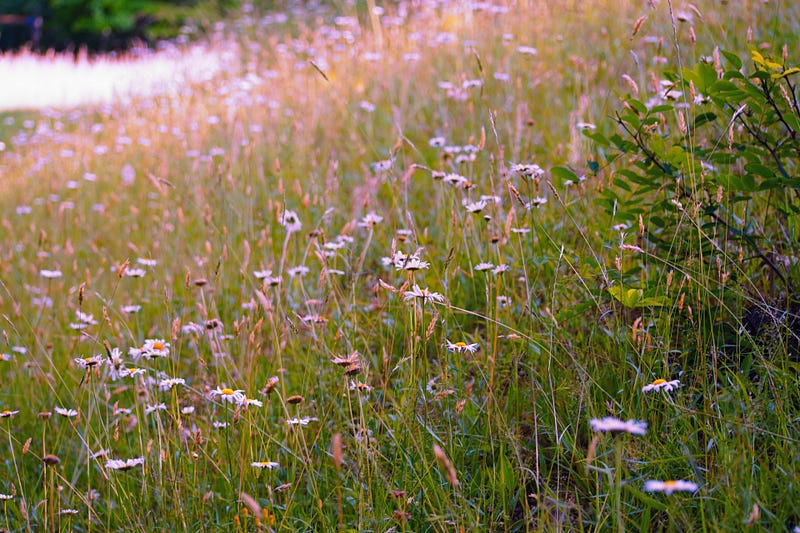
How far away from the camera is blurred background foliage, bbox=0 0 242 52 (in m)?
14.7

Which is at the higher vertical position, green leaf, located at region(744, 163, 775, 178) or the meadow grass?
green leaf, located at region(744, 163, 775, 178)

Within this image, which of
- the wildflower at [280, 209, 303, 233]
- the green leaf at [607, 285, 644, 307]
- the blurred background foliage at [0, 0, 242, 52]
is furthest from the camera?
the blurred background foliage at [0, 0, 242, 52]

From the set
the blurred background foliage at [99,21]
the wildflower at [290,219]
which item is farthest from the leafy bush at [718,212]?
the blurred background foliage at [99,21]

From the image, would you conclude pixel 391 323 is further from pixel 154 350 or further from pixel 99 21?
pixel 99 21

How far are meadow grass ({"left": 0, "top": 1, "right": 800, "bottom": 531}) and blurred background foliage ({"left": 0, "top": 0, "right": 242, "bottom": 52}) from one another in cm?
959

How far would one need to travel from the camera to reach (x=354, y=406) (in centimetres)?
199

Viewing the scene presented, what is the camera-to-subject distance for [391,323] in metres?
2.29

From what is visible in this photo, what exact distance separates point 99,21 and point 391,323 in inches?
593

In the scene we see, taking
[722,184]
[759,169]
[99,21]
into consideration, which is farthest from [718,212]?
[99,21]

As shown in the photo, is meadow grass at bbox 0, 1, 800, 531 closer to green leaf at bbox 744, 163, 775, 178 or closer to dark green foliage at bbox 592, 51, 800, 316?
dark green foliage at bbox 592, 51, 800, 316

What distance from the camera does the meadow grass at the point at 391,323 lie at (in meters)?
1.55

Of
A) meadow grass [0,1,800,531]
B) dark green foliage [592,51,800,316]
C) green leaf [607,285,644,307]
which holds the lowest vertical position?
meadow grass [0,1,800,531]

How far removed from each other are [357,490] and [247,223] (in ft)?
5.73

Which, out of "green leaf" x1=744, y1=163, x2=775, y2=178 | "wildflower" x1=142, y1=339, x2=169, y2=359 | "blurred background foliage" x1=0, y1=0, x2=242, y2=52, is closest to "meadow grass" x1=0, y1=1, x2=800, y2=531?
"wildflower" x1=142, y1=339, x2=169, y2=359
